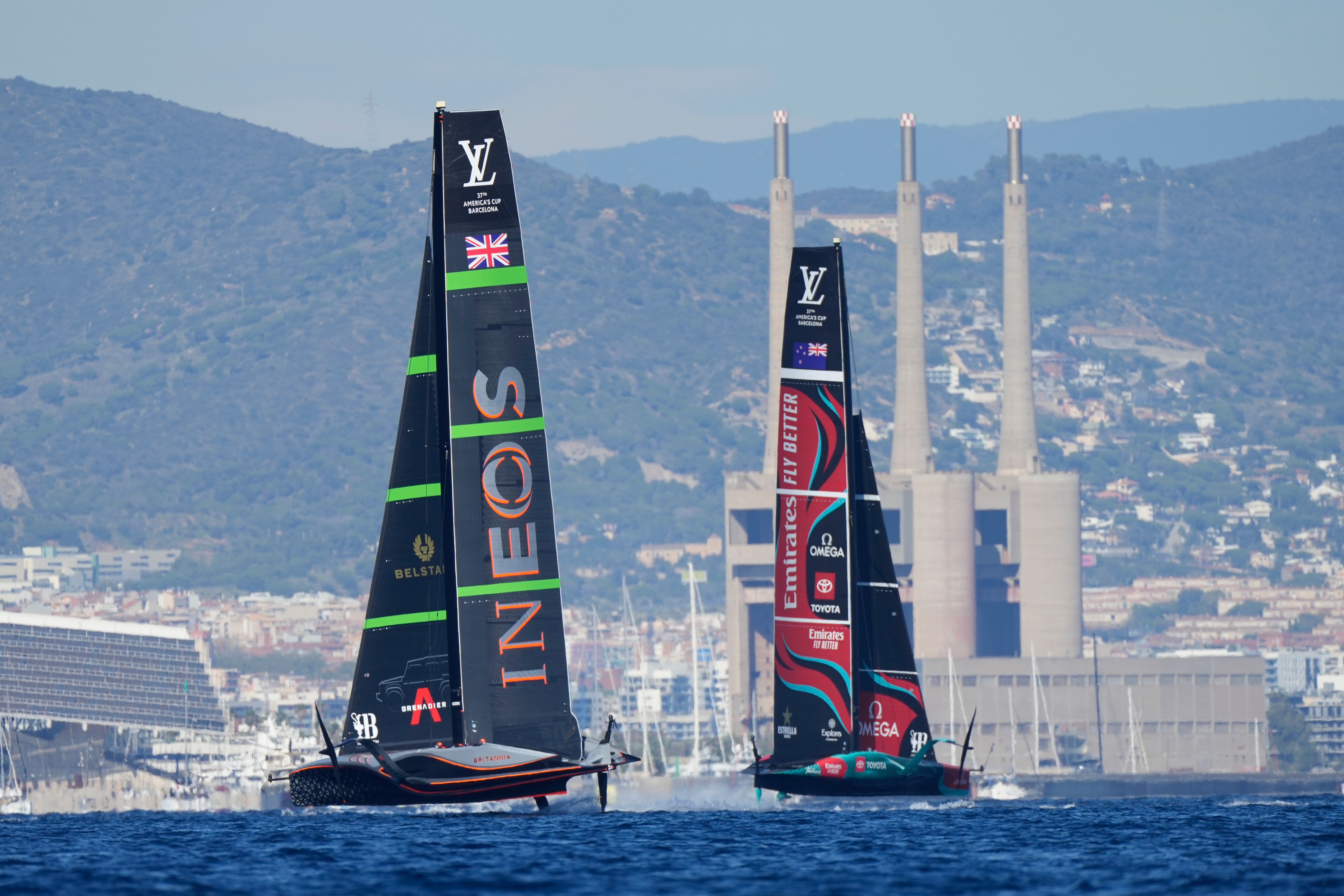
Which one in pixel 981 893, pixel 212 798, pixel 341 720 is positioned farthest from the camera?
pixel 341 720

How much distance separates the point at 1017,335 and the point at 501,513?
13841cm

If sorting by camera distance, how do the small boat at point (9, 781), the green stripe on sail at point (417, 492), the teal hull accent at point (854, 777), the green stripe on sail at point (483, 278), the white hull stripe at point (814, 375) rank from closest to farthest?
the green stripe on sail at point (483, 278) → the green stripe on sail at point (417, 492) → the teal hull accent at point (854, 777) → the white hull stripe at point (814, 375) → the small boat at point (9, 781)

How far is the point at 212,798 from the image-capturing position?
5625 inches

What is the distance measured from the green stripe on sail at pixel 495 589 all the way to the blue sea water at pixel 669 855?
3820 mm

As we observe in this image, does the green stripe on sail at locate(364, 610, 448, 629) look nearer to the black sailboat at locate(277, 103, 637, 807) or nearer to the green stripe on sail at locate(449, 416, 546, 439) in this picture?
the black sailboat at locate(277, 103, 637, 807)

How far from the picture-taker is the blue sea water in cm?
3225

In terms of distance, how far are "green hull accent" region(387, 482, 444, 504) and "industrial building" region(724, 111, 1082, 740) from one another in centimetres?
11411

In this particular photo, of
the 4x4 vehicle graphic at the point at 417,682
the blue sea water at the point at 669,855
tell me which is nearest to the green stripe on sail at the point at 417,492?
the 4x4 vehicle graphic at the point at 417,682

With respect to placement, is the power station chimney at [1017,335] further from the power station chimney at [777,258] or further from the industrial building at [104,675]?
the industrial building at [104,675]

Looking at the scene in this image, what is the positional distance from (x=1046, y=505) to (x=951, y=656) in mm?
13157

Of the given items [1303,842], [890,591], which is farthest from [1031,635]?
[1303,842]

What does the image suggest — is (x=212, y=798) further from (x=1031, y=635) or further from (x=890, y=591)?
(x=890, y=591)

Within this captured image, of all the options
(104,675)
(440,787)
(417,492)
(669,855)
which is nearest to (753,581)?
(104,675)

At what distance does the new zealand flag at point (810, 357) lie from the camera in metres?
52.7
